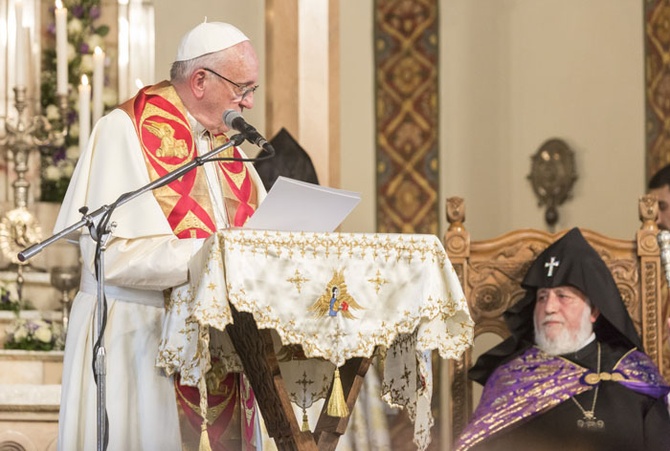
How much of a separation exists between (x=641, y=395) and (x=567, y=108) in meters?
3.23

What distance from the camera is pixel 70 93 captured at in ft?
24.6

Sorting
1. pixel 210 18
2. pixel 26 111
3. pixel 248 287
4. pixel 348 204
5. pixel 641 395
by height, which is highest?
pixel 210 18

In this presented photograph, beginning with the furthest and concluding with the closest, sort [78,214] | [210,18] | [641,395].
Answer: [210,18], [641,395], [78,214]

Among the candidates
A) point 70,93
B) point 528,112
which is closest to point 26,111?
point 70,93

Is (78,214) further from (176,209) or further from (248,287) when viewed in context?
(248,287)

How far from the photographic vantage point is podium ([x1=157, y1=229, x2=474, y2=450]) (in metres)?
3.87

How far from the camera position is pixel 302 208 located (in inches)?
158

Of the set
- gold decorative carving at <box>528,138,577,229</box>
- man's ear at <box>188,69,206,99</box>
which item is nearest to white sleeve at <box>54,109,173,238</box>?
man's ear at <box>188,69,206,99</box>

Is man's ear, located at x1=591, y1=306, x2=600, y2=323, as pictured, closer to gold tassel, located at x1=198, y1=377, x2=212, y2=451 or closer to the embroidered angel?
the embroidered angel

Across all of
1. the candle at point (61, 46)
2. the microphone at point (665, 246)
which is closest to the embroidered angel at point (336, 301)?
the microphone at point (665, 246)

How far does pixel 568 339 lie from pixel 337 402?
8.88ft

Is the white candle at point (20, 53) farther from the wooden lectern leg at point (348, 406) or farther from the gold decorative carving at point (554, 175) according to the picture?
the gold decorative carving at point (554, 175)

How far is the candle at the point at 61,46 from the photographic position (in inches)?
274

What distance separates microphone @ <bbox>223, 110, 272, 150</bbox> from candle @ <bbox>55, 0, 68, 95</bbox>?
304 cm
